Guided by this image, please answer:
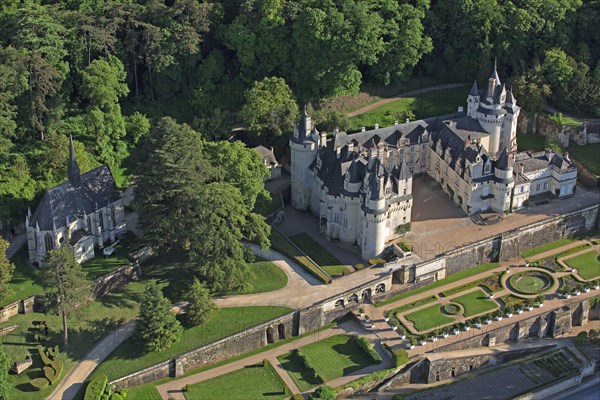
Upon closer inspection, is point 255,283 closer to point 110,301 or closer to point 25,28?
point 110,301

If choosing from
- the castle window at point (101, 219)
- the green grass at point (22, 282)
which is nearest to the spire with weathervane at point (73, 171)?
the castle window at point (101, 219)

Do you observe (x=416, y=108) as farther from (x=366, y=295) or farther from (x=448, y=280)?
(x=366, y=295)

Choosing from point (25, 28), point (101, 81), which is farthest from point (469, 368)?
point (25, 28)

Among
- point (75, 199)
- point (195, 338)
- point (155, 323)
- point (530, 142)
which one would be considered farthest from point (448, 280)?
point (75, 199)

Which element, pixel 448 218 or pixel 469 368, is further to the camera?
pixel 448 218

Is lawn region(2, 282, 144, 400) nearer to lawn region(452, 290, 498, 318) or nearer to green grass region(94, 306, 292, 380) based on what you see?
green grass region(94, 306, 292, 380)

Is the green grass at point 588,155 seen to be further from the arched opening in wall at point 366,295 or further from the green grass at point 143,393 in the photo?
the green grass at point 143,393

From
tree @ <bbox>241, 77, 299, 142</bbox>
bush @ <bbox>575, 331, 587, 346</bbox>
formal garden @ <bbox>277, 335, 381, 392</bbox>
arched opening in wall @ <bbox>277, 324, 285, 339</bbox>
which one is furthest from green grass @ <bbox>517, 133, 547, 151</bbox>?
arched opening in wall @ <bbox>277, 324, 285, 339</bbox>
